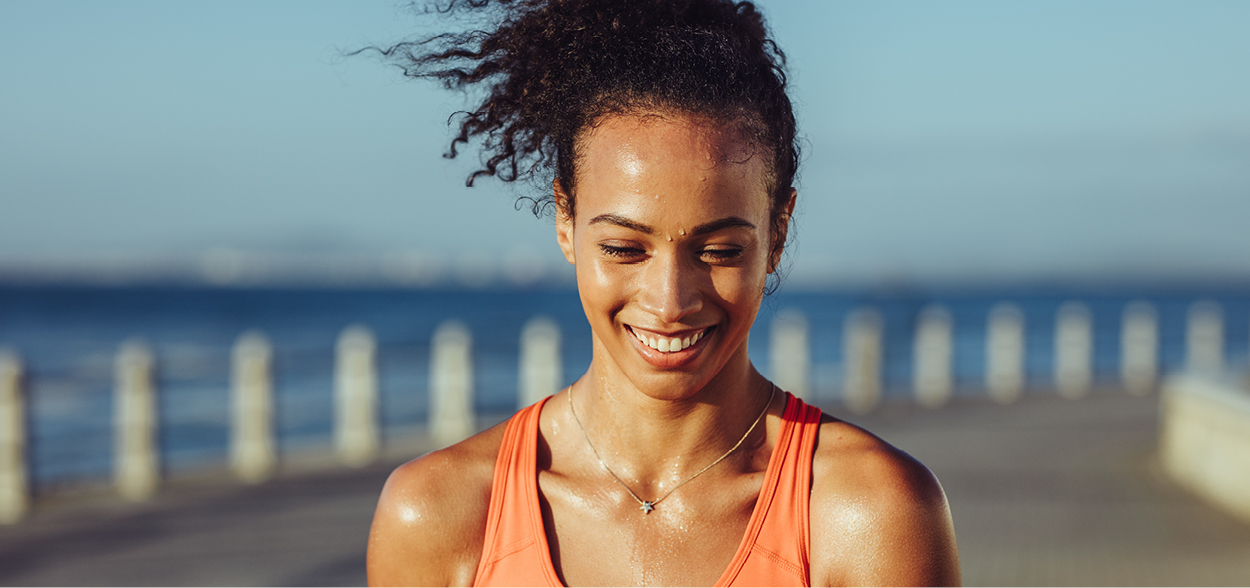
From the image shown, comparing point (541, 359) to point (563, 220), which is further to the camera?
point (541, 359)

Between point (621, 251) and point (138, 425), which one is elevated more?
point (621, 251)

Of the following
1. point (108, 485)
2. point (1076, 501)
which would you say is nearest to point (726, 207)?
point (1076, 501)

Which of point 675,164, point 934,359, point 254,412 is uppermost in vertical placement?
point 675,164

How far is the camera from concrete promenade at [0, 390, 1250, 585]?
673 cm

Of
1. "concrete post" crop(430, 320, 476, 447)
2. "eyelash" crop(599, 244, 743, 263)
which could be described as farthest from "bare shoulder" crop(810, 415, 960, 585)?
"concrete post" crop(430, 320, 476, 447)

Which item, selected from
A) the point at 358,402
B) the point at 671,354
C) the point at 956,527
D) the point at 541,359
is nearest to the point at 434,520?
the point at 671,354

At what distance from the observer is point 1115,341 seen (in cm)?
3906

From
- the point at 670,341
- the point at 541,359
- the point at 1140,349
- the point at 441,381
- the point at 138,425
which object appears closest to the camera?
the point at 670,341

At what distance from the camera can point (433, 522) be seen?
6.72 feet


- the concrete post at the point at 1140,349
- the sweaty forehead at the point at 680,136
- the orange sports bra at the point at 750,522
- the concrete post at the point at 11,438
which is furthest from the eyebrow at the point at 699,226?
the concrete post at the point at 1140,349

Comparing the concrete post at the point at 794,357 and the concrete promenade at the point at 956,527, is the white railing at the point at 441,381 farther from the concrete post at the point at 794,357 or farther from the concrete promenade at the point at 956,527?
the concrete promenade at the point at 956,527

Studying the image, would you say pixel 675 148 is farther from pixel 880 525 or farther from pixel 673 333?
pixel 880 525

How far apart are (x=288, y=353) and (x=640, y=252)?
20.3 meters

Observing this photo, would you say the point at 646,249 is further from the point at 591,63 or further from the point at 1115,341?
the point at 1115,341
